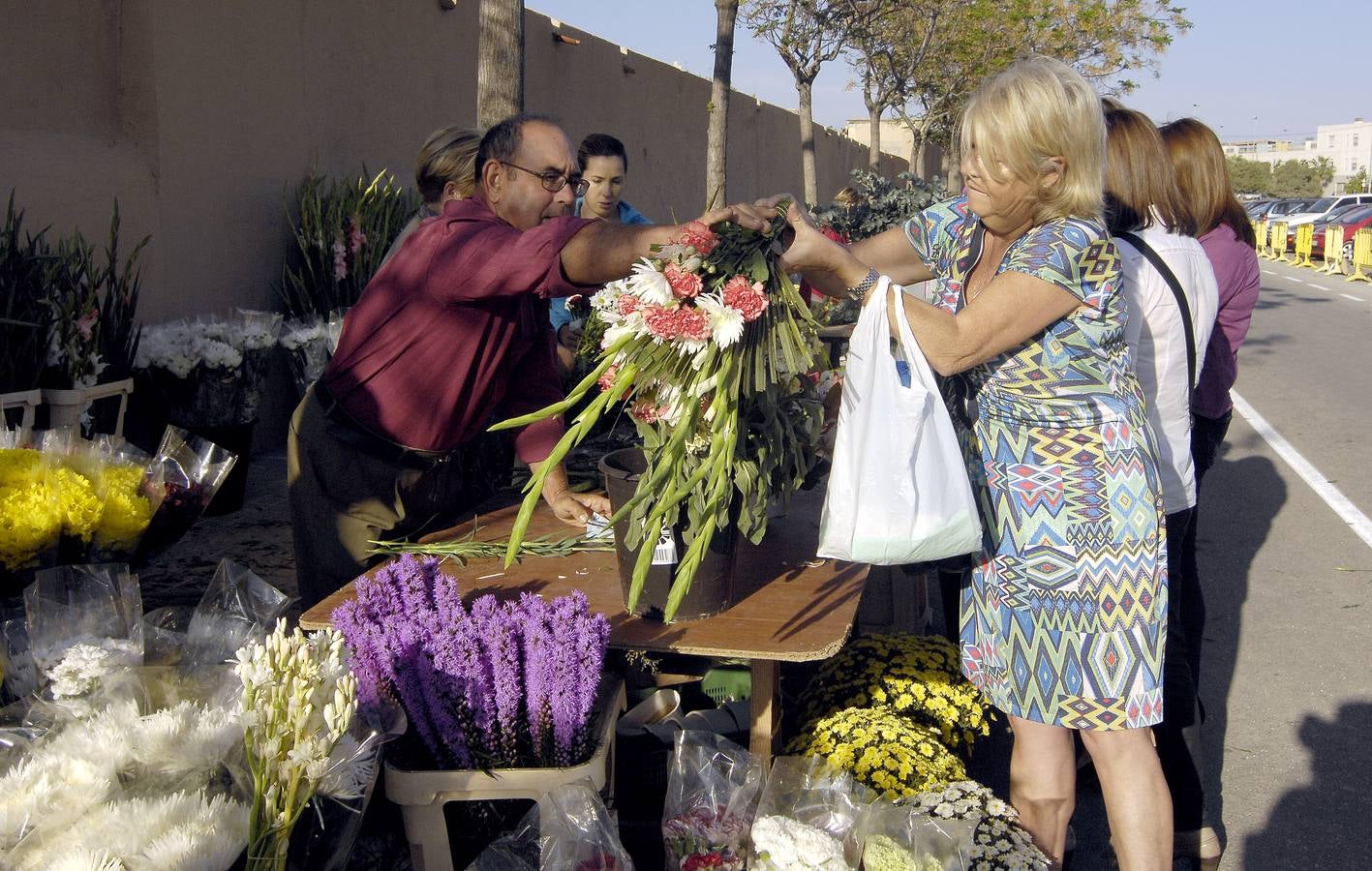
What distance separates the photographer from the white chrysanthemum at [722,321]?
7.16ft

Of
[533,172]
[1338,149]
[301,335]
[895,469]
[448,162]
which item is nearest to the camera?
[895,469]

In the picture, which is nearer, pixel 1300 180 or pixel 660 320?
pixel 660 320

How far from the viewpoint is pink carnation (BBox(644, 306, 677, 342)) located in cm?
217

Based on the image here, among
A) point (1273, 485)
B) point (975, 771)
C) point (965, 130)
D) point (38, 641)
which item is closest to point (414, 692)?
point (38, 641)

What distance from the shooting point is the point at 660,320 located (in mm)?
2174

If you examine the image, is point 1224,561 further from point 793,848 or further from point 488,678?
point 488,678

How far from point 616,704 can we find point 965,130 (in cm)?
137

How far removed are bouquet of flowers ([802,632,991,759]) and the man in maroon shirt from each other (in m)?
0.87

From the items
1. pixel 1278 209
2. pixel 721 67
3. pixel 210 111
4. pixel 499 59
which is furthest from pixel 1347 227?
pixel 210 111

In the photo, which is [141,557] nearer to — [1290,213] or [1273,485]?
[1273,485]

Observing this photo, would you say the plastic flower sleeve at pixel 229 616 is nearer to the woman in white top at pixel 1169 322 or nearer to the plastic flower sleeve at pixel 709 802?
the plastic flower sleeve at pixel 709 802

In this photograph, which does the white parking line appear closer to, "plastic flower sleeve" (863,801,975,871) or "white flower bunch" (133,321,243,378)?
"plastic flower sleeve" (863,801,975,871)

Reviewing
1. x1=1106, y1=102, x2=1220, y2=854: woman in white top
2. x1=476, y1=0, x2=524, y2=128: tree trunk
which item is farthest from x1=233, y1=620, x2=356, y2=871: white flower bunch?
x1=476, y1=0, x2=524, y2=128: tree trunk

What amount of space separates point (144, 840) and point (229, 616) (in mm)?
821
